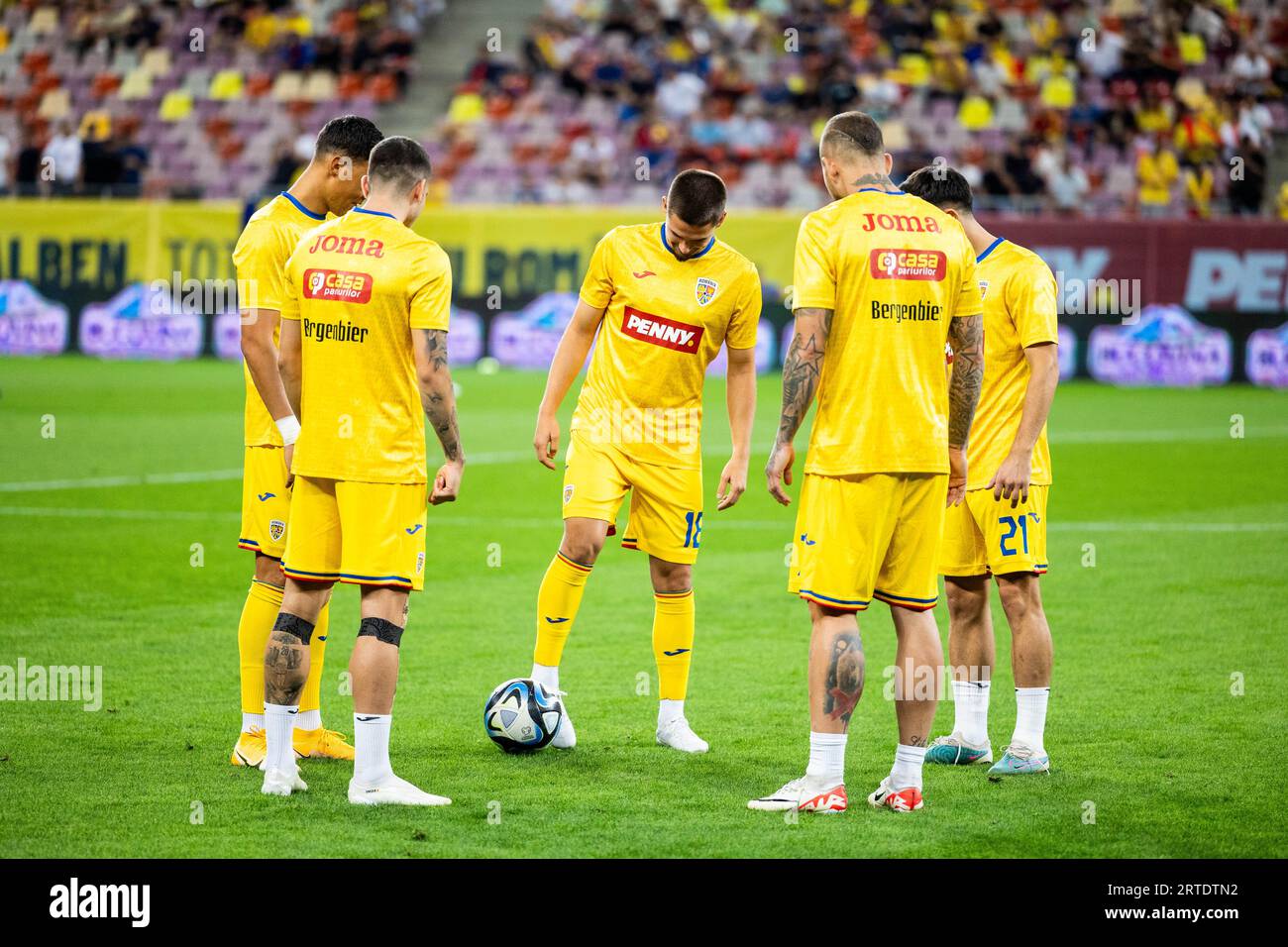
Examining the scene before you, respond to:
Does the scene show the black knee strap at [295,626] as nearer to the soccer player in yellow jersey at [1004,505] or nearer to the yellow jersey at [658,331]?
the yellow jersey at [658,331]

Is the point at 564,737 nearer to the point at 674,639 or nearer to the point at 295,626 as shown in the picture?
the point at 674,639

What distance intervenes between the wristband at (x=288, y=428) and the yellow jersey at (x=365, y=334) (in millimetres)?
274

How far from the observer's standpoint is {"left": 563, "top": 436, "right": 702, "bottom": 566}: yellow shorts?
7176mm

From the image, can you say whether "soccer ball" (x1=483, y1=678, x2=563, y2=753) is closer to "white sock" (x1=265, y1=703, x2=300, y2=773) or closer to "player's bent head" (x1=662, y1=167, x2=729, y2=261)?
"white sock" (x1=265, y1=703, x2=300, y2=773)

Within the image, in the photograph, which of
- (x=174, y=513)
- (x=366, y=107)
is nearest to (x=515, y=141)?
(x=366, y=107)

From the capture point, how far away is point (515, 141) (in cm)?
3262

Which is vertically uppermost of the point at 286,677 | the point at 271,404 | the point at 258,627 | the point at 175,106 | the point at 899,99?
the point at 175,106

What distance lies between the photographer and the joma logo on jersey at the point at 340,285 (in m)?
5.93

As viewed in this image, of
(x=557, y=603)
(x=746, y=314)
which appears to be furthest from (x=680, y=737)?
(x=746, y=314)

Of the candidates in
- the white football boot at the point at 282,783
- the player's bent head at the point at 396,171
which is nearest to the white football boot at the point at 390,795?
the white football boot at the point at 282,783

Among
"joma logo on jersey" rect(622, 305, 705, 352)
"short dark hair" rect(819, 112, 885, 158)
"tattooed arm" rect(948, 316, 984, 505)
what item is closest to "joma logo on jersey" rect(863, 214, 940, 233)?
"short dark hair" rect(819, 112, 885, 158)

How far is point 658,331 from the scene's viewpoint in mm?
7160

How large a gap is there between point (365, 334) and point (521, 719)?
1880mm
